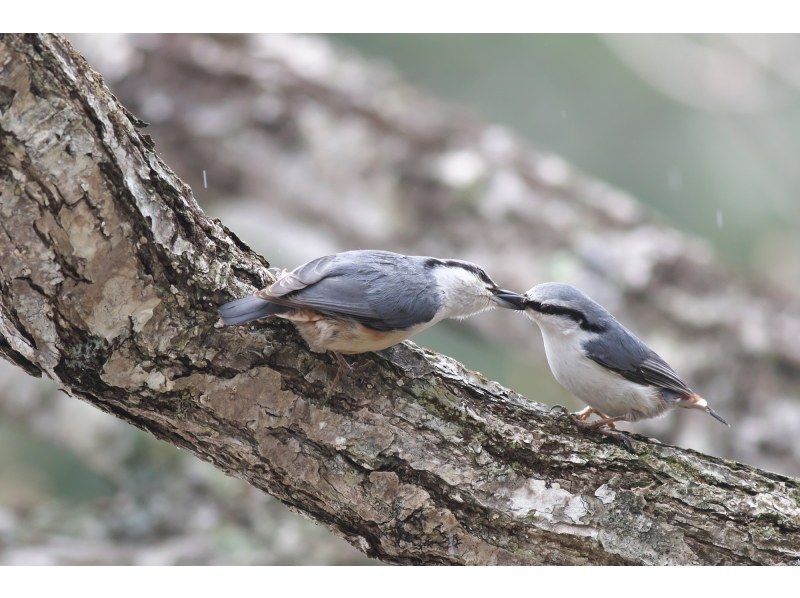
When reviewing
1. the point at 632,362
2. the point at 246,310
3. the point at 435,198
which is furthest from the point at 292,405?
the point at 435,198

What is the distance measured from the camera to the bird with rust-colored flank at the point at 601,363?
2633 millimetres

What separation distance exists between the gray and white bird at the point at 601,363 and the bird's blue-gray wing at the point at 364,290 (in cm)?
53

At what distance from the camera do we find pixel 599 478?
2.22 m

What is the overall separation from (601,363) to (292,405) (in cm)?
111

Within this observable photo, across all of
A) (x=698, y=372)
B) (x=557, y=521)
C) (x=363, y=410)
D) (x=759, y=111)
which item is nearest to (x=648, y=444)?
(x=557, y=521)

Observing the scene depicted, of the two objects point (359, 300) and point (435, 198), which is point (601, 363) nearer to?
point (359, 300)

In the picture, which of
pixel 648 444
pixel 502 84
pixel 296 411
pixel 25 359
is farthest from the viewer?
pixel 502 84

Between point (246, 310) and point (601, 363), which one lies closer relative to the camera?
point (246, 310)

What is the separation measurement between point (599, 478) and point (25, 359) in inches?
60.5

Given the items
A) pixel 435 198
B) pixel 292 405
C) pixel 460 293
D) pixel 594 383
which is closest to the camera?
pixel 292 405

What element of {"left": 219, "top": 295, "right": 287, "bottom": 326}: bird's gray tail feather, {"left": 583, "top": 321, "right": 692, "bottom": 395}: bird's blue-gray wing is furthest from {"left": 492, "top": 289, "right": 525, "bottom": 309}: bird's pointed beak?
{"left": 219, "top": 295, "right": 287, "bottom": 326}: bird's gray tail feather

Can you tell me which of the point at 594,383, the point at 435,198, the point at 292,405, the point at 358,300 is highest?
the point at 435,198

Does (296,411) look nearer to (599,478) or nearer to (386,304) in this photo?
(386,304)

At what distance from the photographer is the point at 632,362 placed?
105 inches
